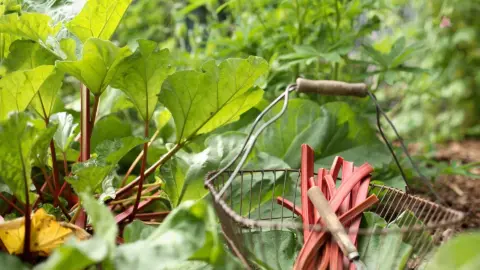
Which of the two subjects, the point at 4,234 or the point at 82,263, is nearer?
the point at 82,263

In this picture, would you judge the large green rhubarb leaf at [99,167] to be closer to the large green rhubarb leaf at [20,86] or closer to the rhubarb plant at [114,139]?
the rhubarb plant at [114,139]

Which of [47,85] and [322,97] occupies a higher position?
[47,85]

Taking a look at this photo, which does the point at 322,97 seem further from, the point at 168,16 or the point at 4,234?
the point at 168,16

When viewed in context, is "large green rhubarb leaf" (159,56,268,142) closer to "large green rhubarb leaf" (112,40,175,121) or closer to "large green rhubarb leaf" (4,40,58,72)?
"large green rhubarb leaf" (112,40,175,121)

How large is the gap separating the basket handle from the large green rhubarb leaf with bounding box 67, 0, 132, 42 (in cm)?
31

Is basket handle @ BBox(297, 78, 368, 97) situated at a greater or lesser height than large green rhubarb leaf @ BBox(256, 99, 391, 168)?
greater

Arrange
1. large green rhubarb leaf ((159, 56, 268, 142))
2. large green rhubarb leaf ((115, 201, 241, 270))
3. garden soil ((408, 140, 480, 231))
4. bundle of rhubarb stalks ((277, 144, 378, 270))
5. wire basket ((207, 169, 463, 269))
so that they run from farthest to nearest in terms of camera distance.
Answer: garden soil ((408, 140, 480, 231)) → large green rhubarb leaf ((159, 56, 268, 142)) → bundle of rhubarb stalks ((277, 144, 378, 270)) → wire basket ((207, 169, 463, 269)) → large green rhubarb leaf ((115, 201, 241, 270))

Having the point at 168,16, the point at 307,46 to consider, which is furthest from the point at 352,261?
the point at 168,16

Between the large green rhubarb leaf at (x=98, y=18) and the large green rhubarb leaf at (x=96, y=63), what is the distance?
9 centimetres

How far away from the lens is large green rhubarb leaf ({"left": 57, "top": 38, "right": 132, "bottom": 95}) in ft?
2.52

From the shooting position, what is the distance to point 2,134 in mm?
650

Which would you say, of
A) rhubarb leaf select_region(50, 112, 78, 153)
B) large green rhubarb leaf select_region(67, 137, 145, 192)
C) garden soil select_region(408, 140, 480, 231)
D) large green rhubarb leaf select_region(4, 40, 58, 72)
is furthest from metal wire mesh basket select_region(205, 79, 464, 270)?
garden soil select_region(408, 140, 480, 231)

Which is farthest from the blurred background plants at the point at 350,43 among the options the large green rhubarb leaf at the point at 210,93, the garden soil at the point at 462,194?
the large green rhubarb leaf at the point at 210,93

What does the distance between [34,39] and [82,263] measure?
0.48 metres
